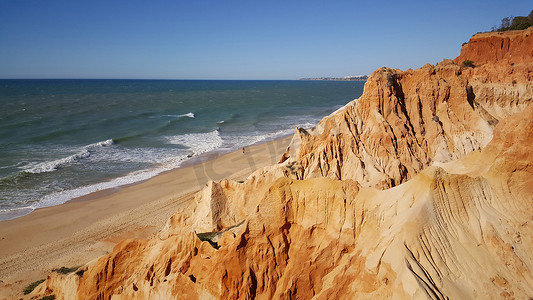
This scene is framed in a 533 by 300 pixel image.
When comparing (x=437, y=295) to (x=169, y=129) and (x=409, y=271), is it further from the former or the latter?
(x=169, y=129)

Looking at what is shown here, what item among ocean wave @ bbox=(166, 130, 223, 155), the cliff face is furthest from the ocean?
the cliff face

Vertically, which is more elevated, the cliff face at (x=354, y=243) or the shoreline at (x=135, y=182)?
the cliff face at (x=354, y=243)

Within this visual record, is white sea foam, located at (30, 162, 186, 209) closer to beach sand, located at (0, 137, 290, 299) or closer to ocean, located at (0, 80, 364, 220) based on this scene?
ocean, located at (0, 80, 364, 220)

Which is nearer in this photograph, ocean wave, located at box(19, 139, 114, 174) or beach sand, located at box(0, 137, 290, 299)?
beach sand, located at box(0, 137, 290, 299)

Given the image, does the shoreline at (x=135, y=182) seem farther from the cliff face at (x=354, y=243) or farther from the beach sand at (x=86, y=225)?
the cliff face at (x=354, y=243)

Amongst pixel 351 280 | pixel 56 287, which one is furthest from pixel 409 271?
pixel 56 287

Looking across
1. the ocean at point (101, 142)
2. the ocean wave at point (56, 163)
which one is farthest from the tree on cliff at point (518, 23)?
the ocean wave at point (56, 163)
